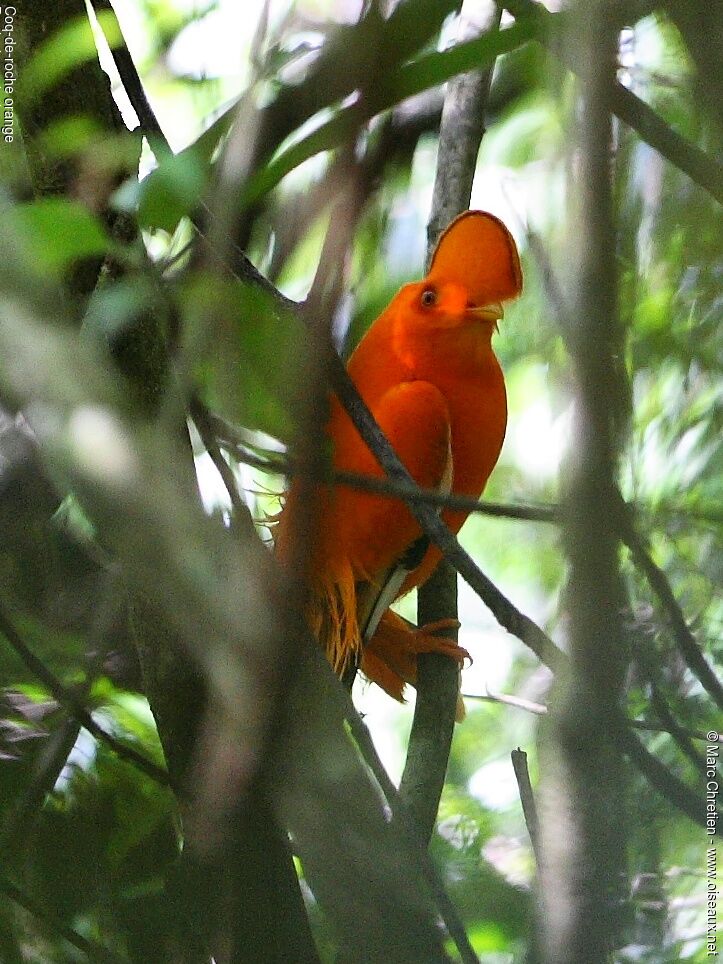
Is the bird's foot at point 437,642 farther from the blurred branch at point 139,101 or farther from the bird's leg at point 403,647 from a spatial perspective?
the blurred branch at point 139,101

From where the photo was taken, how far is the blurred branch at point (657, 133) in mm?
681

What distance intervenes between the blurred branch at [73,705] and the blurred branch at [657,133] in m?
0.55

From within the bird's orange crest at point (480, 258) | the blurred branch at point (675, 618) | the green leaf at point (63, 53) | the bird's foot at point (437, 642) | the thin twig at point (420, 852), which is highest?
the bird's orange crest at point (480, 258)

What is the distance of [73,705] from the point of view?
86 centimetres

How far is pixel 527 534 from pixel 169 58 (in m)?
0.75

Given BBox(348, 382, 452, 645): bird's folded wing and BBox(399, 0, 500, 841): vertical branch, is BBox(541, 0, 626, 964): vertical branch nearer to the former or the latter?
BBox(399, 0, 500, 841): vertical branch

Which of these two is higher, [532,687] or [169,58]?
[169,58]

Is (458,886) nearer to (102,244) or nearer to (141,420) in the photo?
(141,420)

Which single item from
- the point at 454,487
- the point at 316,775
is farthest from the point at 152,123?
the point at 454,487

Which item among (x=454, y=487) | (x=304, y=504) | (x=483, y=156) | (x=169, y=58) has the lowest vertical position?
(x=304, y=504)

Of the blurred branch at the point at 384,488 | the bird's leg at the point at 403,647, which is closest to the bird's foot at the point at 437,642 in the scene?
the bird's leg at the point at 403,647

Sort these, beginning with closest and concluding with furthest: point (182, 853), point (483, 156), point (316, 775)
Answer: point (316, 775)
point (182, 853)
point (483, 156)

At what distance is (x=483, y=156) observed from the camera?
68.9 inches

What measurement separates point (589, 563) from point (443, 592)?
4.51 feet
